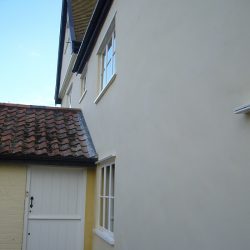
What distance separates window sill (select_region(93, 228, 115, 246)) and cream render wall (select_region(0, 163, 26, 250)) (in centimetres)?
188

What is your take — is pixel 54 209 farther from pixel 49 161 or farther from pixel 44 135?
pixel 44 135

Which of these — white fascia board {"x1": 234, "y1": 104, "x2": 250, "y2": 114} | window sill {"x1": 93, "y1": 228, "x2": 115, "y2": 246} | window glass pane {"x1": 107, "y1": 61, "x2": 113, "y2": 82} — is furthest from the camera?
window glass pane {"x1": 107, "y1": 61, "x2": 113, "y2": 82}

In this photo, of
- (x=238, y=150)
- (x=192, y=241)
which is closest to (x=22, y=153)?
(x=192, y=241)

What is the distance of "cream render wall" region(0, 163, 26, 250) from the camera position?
8.06 metres

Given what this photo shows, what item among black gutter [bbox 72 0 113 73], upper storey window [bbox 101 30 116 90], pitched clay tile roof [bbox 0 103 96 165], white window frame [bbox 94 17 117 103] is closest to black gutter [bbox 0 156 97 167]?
pitched clay tile roof [bbox 0 103 96 165]

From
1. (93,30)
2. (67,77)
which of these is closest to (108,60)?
(93,30)

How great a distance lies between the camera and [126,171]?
5762mm

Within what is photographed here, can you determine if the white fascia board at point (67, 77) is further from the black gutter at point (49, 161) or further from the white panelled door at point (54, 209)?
the white panelled door at point (54, 209)

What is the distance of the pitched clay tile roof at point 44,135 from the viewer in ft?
27.3

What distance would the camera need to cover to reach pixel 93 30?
9156 mm

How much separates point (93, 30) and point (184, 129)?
6.22 meters

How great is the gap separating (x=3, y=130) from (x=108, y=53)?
3502 mm

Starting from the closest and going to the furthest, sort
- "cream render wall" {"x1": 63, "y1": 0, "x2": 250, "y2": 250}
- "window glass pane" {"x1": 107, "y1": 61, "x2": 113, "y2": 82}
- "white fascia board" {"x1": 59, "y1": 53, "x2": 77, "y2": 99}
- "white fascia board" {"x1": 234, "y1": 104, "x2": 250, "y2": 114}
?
"white fascia board" {"x1": 234, "y1": 104, "x2": 250, "y2": 114}
"cream render wall" {"x1": 63, "y1": 0, "x2": 250, "y2": 250}
"window glass pane" {"x1": 107, "y1": 61, "x2": 113, "y2": 82}
"white fascia board" {"x1": 59, "y1": 53, "x2": 77, "y2": 99}

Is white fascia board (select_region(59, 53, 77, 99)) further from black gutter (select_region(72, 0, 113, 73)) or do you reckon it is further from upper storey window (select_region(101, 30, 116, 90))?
upper storey window (select_region(101, 30, 116, 90))
